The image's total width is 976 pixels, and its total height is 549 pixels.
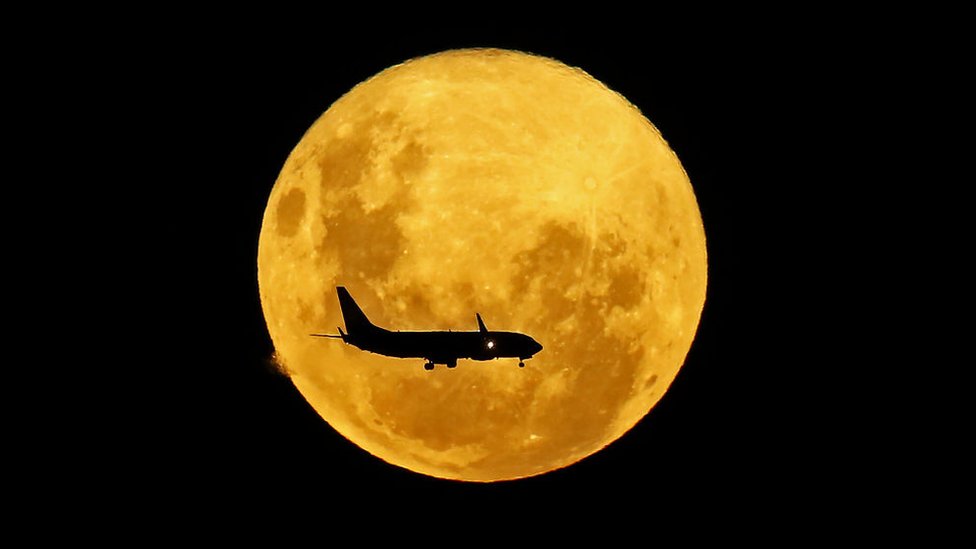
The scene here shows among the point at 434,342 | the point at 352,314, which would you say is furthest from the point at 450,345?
the point at 352,314

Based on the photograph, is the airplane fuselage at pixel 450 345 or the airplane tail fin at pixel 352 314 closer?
the airplane fuselage at pixel 450 345

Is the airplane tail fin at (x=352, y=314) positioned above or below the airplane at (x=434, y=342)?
above

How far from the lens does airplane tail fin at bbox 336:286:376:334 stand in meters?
8.17

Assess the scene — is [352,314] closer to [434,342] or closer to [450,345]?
[434,342]

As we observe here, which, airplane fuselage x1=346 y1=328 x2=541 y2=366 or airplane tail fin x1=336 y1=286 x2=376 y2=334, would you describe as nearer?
airplane fuselage x1=346 y1=328 x2=541 y2=366

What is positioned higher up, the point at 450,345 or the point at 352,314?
the point at 352,314

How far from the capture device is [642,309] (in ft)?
27.8

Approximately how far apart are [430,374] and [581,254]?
182cm

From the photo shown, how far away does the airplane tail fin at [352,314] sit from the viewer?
26.8ft

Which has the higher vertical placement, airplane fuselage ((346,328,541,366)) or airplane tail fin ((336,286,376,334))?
airplane tail fin ((336,286,376,334))

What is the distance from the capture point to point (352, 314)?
820 centimetres

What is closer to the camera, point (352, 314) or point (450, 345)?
point (450, 345)

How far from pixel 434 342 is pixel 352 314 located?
2.73 feet

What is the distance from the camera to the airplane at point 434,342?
8.01 meters
